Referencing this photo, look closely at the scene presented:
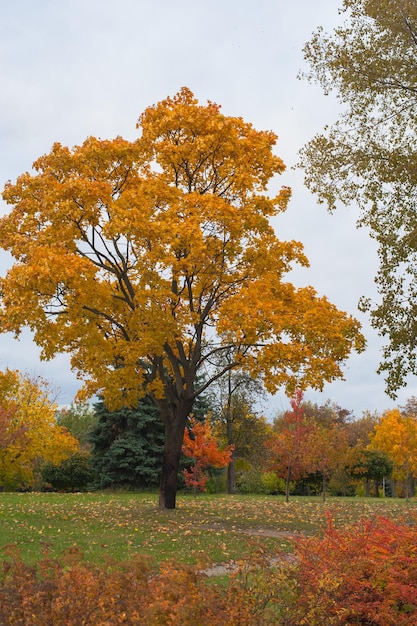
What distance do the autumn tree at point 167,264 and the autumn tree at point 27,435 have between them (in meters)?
11.7

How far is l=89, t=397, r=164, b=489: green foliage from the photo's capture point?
3034cm

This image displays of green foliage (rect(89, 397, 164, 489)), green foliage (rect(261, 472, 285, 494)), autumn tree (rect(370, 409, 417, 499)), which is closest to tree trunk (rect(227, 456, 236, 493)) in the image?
green foliage (rect(261, 472, 285, 494))

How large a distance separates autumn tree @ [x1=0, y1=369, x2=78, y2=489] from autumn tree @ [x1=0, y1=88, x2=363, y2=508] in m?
11.7

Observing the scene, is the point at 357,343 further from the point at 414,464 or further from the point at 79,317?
the point at 414,464

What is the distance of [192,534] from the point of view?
13258 mm

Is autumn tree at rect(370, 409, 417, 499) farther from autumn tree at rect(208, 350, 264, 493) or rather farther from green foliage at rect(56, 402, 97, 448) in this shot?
green foliage at rect(56, 402, 97, 448)

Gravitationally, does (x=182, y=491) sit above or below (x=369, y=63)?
below

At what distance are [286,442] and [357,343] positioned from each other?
33.6 feet

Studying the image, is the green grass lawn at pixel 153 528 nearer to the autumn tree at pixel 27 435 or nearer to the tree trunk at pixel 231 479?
the autumn tree at pixel 27 435

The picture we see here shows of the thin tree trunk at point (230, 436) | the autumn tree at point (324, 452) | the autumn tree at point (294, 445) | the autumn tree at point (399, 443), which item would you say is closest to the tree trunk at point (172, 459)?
the autumn tree at point (294, 445)

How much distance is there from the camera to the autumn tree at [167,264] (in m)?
15.1

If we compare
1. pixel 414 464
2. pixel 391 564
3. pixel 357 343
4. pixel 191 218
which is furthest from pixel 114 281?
pixel 414 464

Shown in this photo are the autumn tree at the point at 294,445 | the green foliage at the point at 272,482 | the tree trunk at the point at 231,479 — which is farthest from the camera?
the green foliage at the point at 272,482

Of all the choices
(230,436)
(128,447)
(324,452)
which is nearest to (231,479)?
(230,436)
